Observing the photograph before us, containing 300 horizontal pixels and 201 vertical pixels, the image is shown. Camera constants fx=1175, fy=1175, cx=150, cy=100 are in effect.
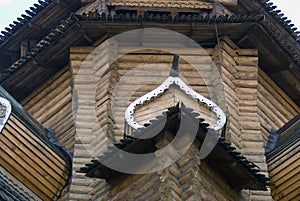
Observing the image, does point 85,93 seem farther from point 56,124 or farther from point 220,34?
point 220,34

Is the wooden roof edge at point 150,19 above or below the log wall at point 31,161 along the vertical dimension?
above

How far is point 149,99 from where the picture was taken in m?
19.8

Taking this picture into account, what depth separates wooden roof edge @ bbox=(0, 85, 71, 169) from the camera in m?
20.4

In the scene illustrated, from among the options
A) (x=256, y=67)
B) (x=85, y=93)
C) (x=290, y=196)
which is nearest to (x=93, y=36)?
(x=85, y=93)

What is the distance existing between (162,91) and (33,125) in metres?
2.77

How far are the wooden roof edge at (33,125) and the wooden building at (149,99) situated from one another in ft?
0.13

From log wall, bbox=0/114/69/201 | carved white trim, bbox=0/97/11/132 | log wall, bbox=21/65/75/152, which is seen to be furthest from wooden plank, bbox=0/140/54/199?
log wall, bbox=21/65/75/152

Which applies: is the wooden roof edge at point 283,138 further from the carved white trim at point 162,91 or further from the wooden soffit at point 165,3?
the wooden soffit at point 165,3

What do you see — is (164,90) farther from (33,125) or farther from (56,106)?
(56,106)

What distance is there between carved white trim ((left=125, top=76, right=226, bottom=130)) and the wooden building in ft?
0.12

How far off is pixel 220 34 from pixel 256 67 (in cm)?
93

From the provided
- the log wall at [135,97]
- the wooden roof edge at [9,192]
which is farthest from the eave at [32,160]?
the wooden roof edge at [9,192]

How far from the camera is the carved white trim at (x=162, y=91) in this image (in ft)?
63.9

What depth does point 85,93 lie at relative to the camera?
21484 millimetres
